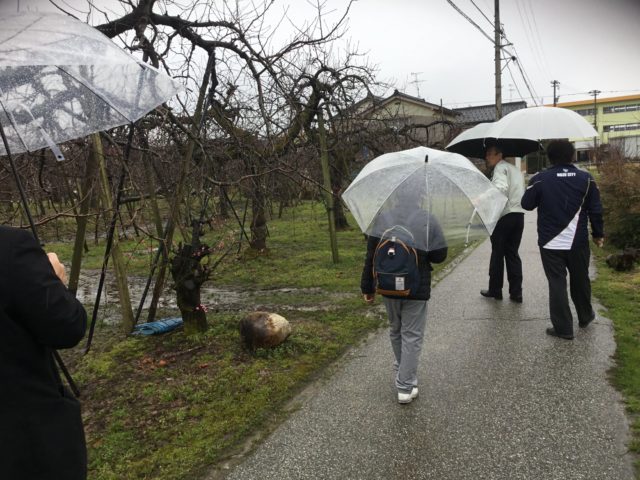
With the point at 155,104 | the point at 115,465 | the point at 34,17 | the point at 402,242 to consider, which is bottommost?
the point at 115,465

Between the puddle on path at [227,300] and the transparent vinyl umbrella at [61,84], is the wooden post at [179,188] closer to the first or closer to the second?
the puddle on path at [227,300]

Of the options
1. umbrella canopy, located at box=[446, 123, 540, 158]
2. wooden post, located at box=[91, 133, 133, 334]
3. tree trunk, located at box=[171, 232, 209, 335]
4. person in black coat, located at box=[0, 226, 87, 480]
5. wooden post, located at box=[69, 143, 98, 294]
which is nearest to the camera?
person in black coat, located at box=[0, 226, 87, 480]

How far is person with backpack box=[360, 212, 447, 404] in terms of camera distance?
2.97 meters

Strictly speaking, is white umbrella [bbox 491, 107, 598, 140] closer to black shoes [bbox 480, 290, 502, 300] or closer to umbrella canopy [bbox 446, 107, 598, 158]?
umbrella canopy [bbox 446, 107, 598, 158]

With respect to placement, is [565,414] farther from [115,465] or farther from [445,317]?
[115,465]

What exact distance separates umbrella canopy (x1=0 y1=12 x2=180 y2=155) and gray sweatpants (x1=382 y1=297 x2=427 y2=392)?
1.97 meters

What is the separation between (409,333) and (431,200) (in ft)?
3.00

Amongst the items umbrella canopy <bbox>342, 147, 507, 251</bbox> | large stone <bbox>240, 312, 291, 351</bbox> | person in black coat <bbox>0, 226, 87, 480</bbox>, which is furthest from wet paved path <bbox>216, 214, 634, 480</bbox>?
person in black coat <bbox>0, 226, 87, 480</bbox>

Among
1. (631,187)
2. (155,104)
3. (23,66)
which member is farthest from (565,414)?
(631,187)

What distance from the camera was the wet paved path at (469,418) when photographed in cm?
251

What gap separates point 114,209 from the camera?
4.01 m

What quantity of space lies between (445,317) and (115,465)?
3541 millimetres

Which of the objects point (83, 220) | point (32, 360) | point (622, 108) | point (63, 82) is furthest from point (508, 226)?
point (622, 108)

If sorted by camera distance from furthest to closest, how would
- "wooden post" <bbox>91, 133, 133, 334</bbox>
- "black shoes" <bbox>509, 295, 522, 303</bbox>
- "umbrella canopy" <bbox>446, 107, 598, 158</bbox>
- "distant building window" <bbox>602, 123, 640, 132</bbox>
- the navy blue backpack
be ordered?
"distant building window" <bbox>602, 123, 640, 132</bbox> → "black shoes" <bbox>509, 295, 522, 303</bbox> → "umbrella canopy" <bbox>446, 107, 598, 158</bbox> → "wooden post" <bbox>91, 133, 133, 334</bbox> → the navy blue backpack
